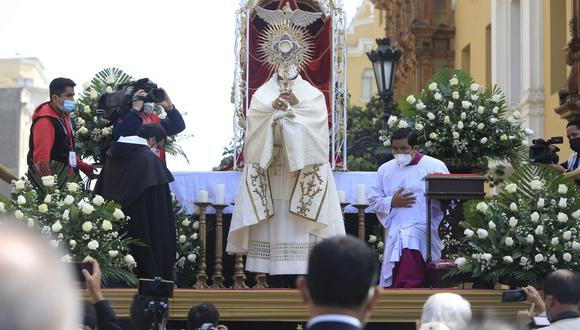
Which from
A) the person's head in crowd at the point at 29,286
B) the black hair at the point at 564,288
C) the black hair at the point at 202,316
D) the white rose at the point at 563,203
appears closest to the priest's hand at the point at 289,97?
the white rose at the point at 563,203

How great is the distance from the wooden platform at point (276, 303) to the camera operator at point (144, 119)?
5.23 feet

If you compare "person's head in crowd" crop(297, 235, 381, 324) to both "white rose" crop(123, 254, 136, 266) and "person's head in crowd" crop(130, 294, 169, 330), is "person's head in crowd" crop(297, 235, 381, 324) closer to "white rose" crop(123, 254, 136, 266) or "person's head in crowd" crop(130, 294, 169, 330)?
"person's head in crowd" crop(130, 294, 169, 330)

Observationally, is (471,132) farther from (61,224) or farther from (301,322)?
(61,224)

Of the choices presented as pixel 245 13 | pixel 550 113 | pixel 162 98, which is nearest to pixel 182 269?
pixel 162 98

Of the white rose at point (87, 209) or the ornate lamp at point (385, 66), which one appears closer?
the white rose at point (87, 209)

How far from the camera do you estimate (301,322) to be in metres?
9.15

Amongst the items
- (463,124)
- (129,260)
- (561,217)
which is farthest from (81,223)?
(463,124)

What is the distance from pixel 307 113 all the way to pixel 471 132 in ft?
6.82

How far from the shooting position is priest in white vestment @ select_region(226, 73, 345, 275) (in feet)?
32.5

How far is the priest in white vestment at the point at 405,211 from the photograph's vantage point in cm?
1028

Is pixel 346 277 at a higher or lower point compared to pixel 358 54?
lower

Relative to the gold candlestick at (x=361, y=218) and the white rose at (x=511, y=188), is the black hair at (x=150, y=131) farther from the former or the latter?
the white rose at (x=511, y=188)

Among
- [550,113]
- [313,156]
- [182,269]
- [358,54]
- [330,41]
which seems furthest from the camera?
[358,54]

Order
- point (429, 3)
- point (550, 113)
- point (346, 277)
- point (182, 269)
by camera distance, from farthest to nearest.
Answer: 1. point (429, 3)
2. point (550, 113)
3. point (182, 269)
4. point (346, 277)
